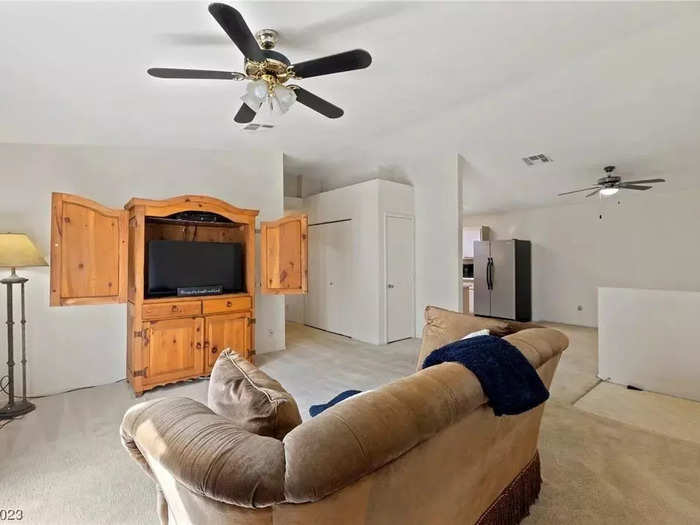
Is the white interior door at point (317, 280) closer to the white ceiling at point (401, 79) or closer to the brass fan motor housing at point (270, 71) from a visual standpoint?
the white ceiling at point (401, 79)

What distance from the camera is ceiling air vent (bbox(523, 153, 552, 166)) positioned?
4629 millimetres

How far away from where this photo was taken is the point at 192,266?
3.57 m

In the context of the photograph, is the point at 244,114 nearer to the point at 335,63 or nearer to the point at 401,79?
the point at 335,63

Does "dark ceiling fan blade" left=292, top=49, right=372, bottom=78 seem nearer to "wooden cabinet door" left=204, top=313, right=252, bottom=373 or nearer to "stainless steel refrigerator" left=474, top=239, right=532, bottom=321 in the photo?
"wooden cabinet door" left=204, top=313, right=252, bottom=373

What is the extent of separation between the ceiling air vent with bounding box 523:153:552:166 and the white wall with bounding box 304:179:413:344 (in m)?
1.70

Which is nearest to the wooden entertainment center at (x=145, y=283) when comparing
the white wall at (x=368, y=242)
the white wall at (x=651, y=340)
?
the white wall at (x=368, y=242)

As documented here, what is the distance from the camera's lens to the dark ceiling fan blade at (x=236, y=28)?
1453mm

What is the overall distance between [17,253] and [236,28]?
102 inches

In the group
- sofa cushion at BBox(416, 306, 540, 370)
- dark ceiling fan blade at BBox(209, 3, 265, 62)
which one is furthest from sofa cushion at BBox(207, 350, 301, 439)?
dark ceiling fan blade at BBox(209, 3, 265, 62)

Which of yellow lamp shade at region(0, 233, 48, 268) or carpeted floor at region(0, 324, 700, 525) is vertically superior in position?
yellow lamp shade at region(0, 233, 48, 268)

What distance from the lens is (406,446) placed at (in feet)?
2.71

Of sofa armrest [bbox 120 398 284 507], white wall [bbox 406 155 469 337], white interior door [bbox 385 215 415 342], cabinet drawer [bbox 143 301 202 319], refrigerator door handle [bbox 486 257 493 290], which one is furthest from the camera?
refrigerator door handle [bbox 486 257 493 290]

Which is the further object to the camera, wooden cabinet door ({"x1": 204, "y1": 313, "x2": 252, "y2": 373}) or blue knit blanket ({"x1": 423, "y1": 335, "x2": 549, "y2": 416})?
wooden cabinet door ({"x1": 204, "y1": 313, "x2": 252, "y2": 373})

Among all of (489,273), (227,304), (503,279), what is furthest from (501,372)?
(489,273)
